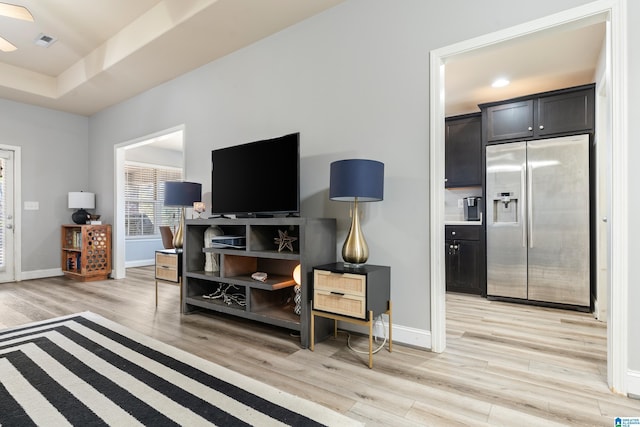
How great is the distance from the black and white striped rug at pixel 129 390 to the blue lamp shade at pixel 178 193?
146 centimetres

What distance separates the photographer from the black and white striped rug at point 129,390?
5.18 ft

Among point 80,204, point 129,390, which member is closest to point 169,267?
point 129,390

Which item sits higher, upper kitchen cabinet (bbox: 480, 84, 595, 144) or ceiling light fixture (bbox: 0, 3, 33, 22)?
ceiling light fixture (bbox: 0, 3, 33, 22)

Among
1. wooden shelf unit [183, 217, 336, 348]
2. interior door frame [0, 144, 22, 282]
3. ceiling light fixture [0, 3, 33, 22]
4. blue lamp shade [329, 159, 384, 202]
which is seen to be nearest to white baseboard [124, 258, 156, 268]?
interior door frame [0, 144, 22, 282]

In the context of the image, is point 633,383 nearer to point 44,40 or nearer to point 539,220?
point 539,220

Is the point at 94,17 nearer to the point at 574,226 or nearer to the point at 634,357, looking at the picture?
the point at 634,357

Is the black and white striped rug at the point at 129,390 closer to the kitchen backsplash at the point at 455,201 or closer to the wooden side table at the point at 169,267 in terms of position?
the wooden side table at the point at 169,267

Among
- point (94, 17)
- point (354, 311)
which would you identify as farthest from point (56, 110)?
point (354, 311)

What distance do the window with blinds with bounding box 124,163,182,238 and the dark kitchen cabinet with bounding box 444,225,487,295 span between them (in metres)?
5.54

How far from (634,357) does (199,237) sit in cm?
339

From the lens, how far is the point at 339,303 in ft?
7.61

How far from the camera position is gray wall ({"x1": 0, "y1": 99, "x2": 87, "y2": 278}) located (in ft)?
17.3

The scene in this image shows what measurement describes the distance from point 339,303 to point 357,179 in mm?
852

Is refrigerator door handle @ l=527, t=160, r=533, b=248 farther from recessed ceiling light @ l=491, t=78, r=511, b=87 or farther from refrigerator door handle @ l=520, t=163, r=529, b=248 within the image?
recessed ceiling light @ l=491, t=78, r=511, b=87
